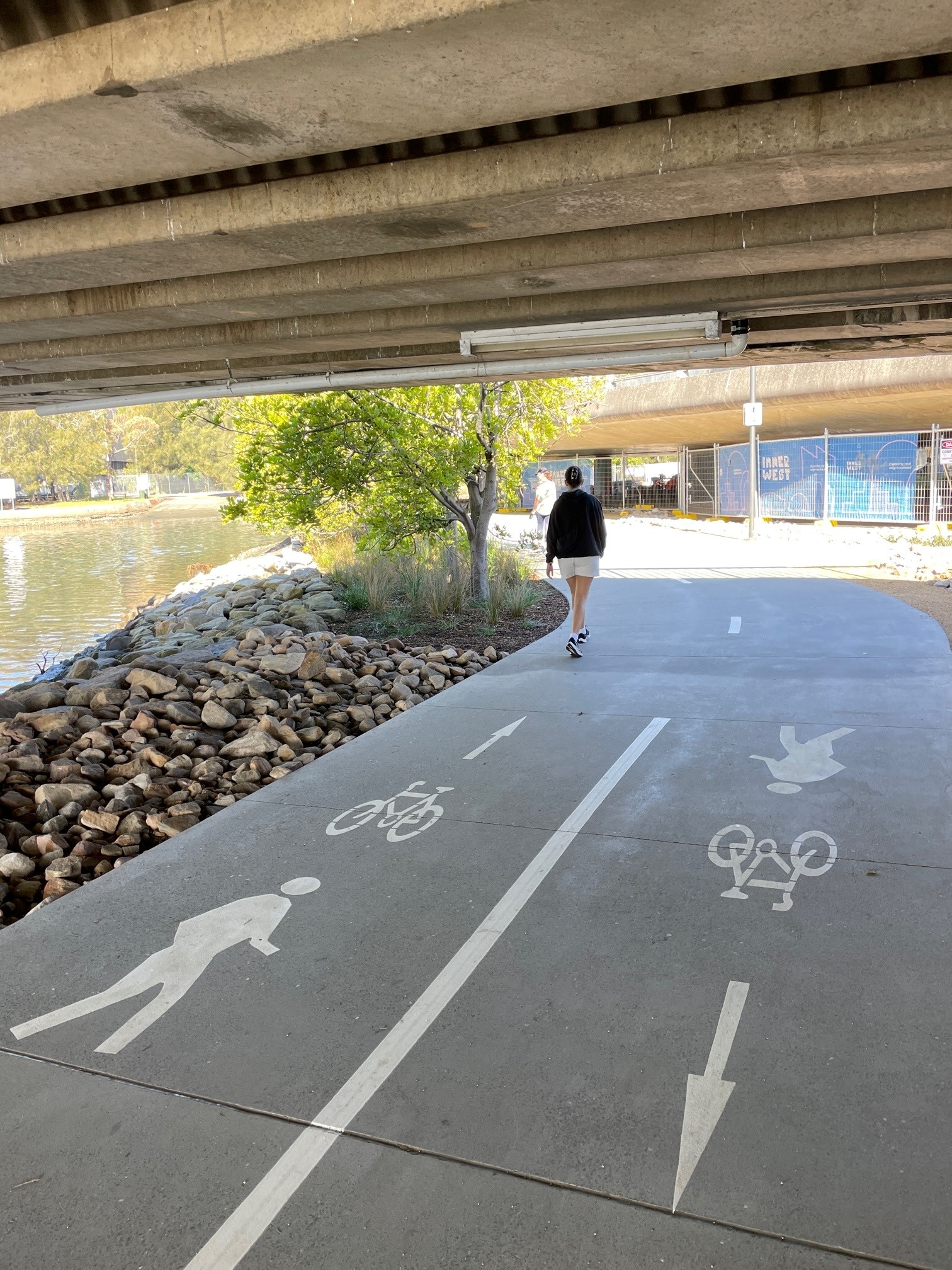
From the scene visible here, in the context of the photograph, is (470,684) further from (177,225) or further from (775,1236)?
(775,1236)

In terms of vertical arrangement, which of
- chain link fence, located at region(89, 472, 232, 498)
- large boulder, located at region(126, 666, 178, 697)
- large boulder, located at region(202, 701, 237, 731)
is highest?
chain link fence, located at region(89, 472, 232, 498)

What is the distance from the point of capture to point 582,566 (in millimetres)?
10883

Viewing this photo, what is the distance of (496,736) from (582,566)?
3428mm

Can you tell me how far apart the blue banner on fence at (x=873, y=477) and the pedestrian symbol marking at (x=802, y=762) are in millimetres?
23868

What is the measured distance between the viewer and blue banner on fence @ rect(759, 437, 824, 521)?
31.9 meters

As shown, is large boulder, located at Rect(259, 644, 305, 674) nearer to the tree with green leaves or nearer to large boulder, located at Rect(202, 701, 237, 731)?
large boulder, located at Rect(202, 701, 237, 731)

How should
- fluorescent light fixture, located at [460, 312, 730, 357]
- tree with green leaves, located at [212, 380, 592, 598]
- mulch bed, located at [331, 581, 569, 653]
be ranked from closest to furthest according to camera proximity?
fluorescent light fixture, located at [460, 312, 730, 357], mulch bed, located at [331, 581, 569, 653], tree with green leaves, located at [212, 380, 592, 598]

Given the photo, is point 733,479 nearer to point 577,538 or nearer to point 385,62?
point 577,538

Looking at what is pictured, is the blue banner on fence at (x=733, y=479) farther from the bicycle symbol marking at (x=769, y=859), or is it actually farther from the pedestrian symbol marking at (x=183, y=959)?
the pedestrian symbol marking at (x=183, y=959)

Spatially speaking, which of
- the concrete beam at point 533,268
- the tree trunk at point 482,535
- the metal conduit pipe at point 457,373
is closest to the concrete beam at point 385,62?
the concrete beam at point 533,268

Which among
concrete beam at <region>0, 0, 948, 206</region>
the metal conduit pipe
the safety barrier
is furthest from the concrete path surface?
the safety barrier

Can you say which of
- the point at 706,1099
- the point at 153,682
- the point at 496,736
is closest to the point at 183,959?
the point at 706,1099

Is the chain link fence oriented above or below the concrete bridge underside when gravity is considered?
above

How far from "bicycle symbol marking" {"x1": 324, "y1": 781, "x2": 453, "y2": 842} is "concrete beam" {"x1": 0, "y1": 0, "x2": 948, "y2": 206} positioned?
3829mm
